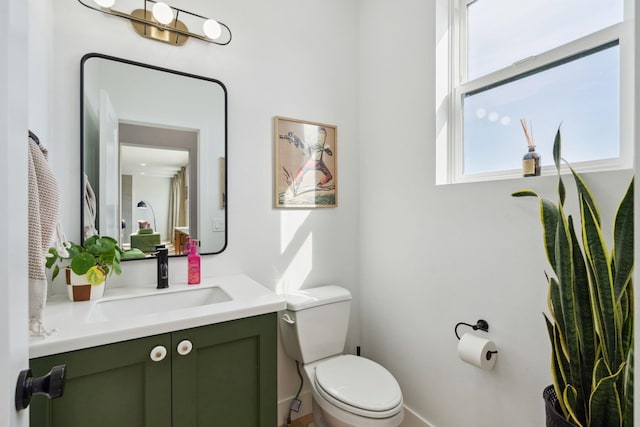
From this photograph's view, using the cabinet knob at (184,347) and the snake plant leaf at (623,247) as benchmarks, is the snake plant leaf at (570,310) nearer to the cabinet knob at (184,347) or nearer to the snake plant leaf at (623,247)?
the snake plant leaf at (623,247)

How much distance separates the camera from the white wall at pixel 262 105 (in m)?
1.33

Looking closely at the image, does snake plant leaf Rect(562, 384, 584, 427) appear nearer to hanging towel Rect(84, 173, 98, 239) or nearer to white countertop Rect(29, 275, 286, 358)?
white countertop Rect(29, 275, 286, 358)

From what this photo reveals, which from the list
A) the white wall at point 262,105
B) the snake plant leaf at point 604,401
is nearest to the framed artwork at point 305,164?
the white wall at point 262,105

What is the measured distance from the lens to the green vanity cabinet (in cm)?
92

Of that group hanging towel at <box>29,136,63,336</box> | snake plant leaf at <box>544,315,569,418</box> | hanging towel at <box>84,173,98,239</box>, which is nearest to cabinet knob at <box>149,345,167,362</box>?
hanging towel at <box>29,136,63,336</box>

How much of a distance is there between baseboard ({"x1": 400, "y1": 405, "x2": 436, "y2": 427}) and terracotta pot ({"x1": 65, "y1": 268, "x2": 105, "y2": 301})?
64.9 inches

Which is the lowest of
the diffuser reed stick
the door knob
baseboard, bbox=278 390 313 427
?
baseboard, bbox=278 390 313 427

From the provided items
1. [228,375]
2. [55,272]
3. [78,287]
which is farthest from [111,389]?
[55,272]

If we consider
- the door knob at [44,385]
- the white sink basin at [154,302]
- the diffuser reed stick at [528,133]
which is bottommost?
the white sink basin at [154,302]

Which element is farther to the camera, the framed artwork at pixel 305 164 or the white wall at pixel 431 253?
the framed artwork at pixel 305 164

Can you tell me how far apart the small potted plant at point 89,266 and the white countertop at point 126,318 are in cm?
4

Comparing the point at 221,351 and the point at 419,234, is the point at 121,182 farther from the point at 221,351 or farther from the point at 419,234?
the point at 419,234

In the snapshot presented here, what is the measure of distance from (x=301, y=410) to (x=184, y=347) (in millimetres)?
1152

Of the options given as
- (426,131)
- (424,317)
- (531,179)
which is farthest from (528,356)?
(426,131)
